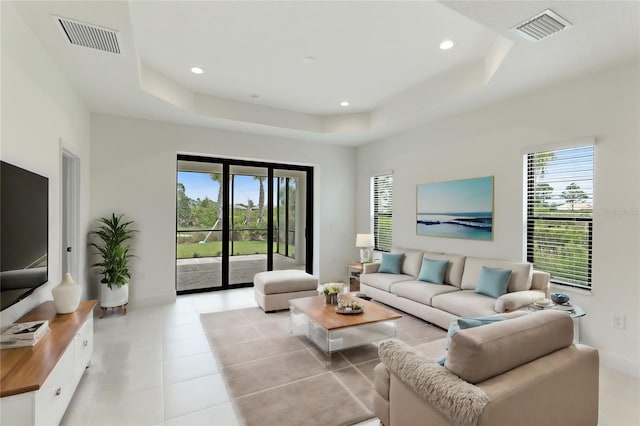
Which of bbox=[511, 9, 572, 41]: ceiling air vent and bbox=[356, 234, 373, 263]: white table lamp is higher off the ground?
bbox=[511, 9, 572, 41]: ceiling air vent

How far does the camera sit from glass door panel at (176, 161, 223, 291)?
18.6 ft

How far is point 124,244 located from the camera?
4.86m

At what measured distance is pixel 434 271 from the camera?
179 inches

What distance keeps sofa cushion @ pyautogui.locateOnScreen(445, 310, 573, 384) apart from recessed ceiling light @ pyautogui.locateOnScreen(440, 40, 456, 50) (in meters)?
2.69

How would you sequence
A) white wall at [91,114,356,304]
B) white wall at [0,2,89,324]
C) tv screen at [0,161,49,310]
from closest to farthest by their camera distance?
tv screen at [0,161,49,310] < white wall at [0,2,89,324] < white wall at [91,114,356,304]

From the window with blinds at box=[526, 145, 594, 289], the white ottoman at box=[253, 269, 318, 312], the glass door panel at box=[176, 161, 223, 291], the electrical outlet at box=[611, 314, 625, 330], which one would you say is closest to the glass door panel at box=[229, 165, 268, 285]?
the glass door panel at box=[176, 161, 223, 291]

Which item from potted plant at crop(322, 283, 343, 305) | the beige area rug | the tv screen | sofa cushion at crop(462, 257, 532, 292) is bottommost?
the beige area rug

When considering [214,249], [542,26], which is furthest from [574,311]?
[214,249]

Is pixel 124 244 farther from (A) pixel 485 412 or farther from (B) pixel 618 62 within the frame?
(B) pixel 618 62

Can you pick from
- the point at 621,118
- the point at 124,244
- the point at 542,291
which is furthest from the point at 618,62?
the point at 124,244

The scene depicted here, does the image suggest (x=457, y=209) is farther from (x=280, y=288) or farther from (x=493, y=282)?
(x=280, y=288)

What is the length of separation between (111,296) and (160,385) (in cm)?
229

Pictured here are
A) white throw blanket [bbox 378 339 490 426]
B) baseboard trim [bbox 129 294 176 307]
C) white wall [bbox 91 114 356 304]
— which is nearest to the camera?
white throw blanket [bbox 378 339 490 426]

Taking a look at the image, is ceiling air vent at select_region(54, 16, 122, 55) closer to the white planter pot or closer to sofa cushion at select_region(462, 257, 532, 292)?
the white planter pot
